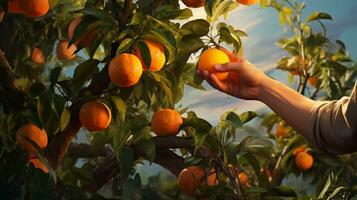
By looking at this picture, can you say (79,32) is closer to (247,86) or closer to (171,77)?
(171,77)

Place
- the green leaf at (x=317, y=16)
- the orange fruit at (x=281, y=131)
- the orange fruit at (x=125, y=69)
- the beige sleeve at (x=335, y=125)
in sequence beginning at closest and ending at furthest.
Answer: the beige sleeve at (x=335, y=125) < the orange fruit at (x=125, y=69) < the green leaf at (x=317, y=16) < the orange fruit at (x=281, y=131)

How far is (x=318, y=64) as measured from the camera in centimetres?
154

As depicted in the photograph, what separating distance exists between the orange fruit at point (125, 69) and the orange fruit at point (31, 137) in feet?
0.54

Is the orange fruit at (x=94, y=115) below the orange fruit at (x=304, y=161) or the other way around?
the other way around

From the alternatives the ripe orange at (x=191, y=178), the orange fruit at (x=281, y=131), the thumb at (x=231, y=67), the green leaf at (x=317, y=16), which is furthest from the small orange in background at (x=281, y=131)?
the thumb at (x=231, y=67)

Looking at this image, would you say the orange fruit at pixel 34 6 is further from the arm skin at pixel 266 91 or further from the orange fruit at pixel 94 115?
the arm skin at pixel 266 91

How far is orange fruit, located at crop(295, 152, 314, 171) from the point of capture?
1523 millimetres

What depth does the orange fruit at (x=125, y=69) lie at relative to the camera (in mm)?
895

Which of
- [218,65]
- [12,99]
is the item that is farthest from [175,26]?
[12,99]

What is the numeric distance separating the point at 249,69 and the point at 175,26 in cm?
24

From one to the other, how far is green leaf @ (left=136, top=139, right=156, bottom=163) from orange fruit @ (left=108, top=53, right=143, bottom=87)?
0.16 metres

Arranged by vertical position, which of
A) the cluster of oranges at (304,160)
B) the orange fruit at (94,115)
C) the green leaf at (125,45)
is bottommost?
the cluster of oranges at (304,160)

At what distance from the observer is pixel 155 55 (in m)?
0.93

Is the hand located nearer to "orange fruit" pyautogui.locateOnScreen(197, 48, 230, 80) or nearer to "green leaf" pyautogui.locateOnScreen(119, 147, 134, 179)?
"orange fruit" pyautogui.locateOnScreen(197, 48, 230, 80)
